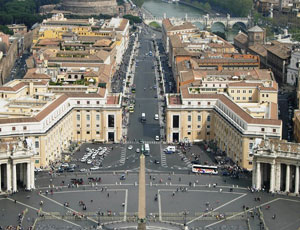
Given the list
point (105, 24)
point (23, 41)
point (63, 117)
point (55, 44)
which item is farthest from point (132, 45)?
point (63, 117)

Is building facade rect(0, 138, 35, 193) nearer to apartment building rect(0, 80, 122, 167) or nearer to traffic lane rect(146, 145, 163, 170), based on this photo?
apartment building rect(0, 80, 122, 167)

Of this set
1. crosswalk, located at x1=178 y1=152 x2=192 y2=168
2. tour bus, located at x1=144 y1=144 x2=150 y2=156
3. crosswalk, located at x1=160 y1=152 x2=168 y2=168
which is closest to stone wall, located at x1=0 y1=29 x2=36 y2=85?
tour bus, located at x1=144 y1=144 x2=150 y2=156

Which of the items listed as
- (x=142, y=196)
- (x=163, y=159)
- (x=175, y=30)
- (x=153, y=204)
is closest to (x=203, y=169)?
(x=163, y=159)

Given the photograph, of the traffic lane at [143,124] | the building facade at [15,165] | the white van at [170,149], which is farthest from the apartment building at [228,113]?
the building facade at [15,165]

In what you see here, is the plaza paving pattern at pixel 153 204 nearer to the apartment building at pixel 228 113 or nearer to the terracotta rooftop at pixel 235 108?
the apartment building at pixel 228 113

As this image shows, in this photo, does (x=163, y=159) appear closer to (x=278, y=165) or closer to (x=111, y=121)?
(x=111, y=121)
